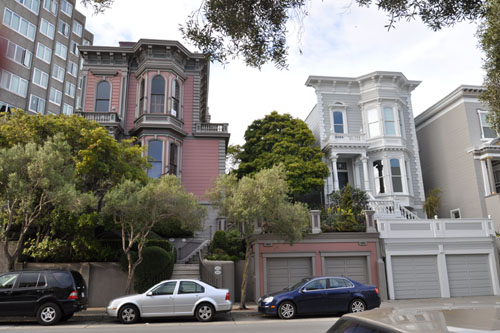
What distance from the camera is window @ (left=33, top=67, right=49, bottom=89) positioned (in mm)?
38275

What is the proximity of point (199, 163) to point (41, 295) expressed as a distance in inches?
582

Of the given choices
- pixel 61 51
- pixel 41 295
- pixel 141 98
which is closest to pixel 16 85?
pixel 61 51

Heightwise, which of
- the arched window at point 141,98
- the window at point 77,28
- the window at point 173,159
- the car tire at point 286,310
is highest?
the window at point 77,28

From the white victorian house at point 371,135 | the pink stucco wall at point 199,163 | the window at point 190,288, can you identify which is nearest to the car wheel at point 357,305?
the window at point 190,288

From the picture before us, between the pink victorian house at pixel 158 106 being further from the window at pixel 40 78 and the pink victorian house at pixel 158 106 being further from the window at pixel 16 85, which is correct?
the window at pixel 40 78

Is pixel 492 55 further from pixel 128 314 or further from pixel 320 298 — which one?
pixel 128 314

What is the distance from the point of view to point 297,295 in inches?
550

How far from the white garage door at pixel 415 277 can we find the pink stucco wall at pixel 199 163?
40.0 feet

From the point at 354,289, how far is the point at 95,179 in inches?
507

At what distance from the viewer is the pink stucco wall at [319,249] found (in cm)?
1916

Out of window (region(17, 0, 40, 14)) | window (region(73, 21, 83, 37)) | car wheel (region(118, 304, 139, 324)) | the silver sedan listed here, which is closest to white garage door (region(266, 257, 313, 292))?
the silver sedan

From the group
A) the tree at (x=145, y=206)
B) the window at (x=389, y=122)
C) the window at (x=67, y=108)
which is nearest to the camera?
the tree at (x=145, y=206)

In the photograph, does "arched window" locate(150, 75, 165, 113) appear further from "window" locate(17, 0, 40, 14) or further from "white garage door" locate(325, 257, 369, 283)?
"window" locate(17, 0, 40, 14)

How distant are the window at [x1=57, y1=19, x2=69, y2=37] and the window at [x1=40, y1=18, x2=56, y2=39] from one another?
1584 mm
